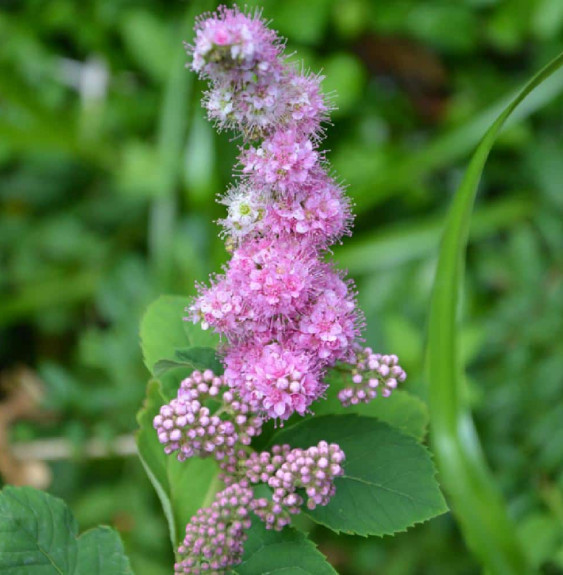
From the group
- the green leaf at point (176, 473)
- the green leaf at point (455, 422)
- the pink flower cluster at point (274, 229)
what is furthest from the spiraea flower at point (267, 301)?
the green leaf at point (455, 422)

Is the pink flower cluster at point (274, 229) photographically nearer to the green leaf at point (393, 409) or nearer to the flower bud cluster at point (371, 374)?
the flower bud cluster at point (371, 374)

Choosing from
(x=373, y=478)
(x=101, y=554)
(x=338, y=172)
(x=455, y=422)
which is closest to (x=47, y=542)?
(x=101, y=554)

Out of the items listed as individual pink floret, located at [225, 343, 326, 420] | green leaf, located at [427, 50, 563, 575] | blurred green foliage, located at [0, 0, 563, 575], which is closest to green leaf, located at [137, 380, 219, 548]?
individual pink floret, located at [225, 343, 326, 420]

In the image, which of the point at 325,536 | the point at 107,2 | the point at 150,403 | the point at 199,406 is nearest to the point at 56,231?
the point at 107,2

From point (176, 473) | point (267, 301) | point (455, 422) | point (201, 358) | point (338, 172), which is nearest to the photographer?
point (267, 301)

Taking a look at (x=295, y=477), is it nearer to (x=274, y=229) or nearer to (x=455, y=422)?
(x=274, y=229)

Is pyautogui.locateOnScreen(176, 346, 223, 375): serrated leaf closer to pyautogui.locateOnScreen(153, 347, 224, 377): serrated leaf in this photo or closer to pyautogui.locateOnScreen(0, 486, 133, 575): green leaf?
pyautogui.locateOnScreen(153, 347, 224, 377): serrated leaf
